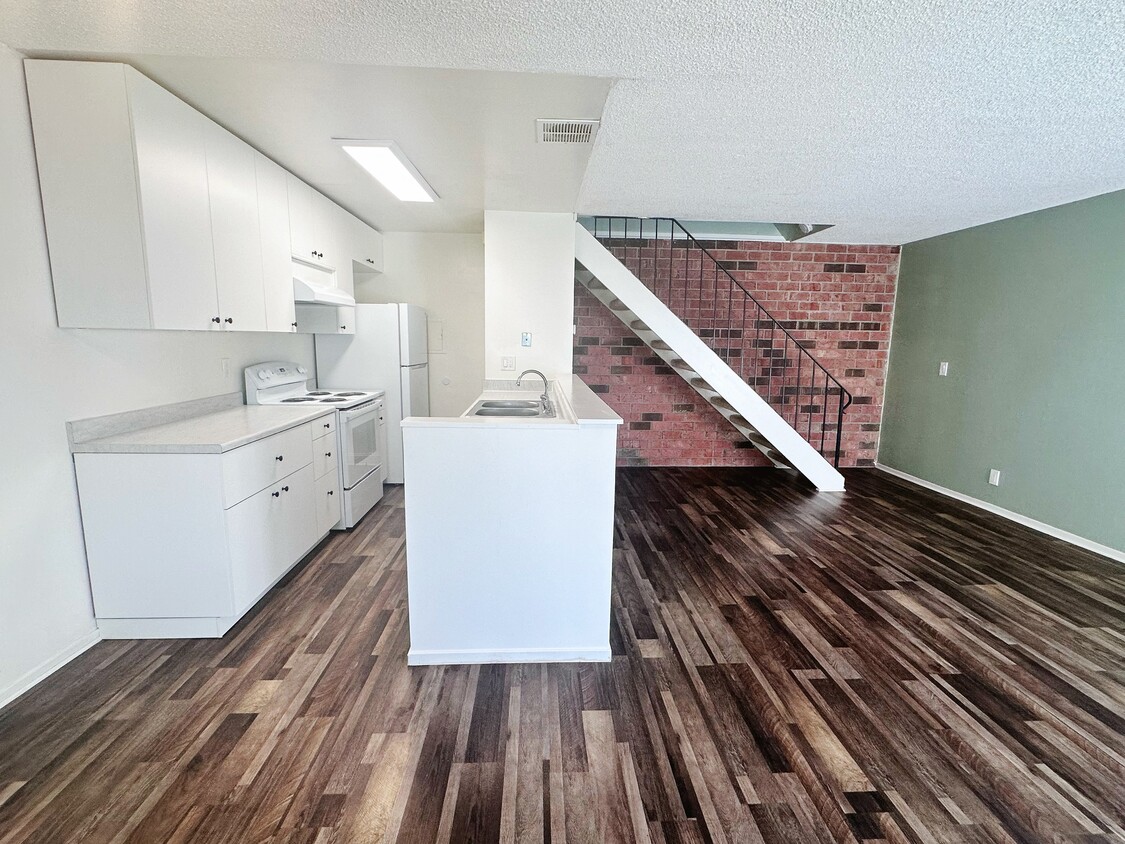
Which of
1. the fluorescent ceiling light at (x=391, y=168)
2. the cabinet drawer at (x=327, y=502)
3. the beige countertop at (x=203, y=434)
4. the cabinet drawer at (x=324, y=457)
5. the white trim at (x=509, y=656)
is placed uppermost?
the fluorescent ceiling light at (x=391, y=168)

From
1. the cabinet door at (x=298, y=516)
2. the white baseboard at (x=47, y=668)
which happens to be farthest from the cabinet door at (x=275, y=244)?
the white baseboard at (x=47, y=668)

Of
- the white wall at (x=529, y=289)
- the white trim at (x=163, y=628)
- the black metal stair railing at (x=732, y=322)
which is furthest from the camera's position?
the black metal stair railing at (x=732, y=322)

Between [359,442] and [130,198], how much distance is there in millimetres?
2004

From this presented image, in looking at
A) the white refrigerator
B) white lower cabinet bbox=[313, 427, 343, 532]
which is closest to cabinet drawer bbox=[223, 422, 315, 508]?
white lower cabinet bbox=[313, 427, 343, 532]

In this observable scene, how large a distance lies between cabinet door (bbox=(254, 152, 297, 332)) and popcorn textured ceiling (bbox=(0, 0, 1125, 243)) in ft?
3.28

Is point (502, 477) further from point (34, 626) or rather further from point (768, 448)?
point (768, 448)

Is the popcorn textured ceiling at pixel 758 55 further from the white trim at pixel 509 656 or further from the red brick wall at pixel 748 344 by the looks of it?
the red brick wall at pixel 748 344

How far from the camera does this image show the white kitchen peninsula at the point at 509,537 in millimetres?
2000

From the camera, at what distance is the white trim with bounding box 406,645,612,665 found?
82.7 inches

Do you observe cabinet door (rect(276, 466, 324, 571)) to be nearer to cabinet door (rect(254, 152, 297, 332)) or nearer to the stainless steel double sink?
cabinet door (rect(254, 152, 297, 332))

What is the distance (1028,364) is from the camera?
12.2ft

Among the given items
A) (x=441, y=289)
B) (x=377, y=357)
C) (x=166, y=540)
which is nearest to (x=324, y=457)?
(x=166, y=540)

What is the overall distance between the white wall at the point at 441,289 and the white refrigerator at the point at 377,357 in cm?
68

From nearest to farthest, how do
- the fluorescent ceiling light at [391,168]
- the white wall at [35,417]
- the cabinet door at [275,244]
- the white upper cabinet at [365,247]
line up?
the white wall at [35,417], the fluorescent ceiling light at [391,168], the cabinet door at [275,244], the white upper cabinet at [365,247]
